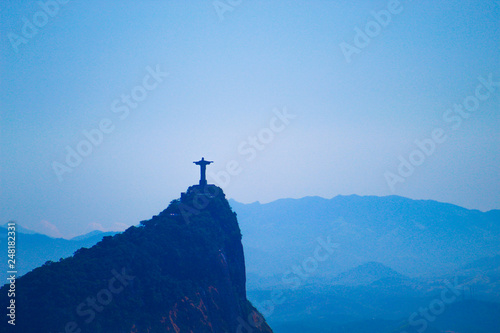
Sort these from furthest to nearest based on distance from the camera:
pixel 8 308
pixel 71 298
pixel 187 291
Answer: pixel 187 291
pixel 71 298
pixel 8 308

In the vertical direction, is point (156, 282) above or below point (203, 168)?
below

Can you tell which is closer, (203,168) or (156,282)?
(156,282)

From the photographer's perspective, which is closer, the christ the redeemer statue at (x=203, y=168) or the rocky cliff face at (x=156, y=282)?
the rocky cliff face at (x=156, y=282)

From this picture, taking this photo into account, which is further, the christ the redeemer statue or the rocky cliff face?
the christ the redeemer statue

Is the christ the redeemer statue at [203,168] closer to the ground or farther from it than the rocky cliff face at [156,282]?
farther from it

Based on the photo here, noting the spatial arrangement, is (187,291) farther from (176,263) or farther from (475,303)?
(475,303)

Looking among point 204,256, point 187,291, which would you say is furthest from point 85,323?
point 204,256

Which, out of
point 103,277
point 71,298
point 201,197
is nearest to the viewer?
point 71,298

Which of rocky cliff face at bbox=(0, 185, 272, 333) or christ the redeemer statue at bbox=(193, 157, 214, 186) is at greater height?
christ the redeemer statue at bbox=(193, 157, 214, 186)
